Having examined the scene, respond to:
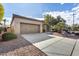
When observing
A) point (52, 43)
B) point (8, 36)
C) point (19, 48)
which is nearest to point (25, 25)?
point (8, 36)

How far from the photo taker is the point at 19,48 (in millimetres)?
4594

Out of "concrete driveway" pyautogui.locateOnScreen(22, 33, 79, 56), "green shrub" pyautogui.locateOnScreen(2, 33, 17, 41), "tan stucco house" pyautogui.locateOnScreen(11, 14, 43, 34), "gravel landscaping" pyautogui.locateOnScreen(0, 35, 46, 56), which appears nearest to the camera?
"gravel landscaping" pyautogui.locateOnScreen(0, 35, 46, 56)

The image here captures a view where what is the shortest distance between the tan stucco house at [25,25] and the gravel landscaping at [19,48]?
→ 33 cm

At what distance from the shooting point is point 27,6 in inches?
189

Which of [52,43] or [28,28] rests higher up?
[28,28]

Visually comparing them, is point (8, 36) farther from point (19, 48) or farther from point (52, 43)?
point (52, 43)

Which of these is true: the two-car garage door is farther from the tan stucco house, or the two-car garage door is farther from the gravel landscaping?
the gravel landscaping

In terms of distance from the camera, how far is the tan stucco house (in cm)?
490

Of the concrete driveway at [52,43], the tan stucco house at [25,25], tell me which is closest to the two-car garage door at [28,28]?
the tan stucco house at [25,25]

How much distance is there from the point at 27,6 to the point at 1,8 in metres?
0.97

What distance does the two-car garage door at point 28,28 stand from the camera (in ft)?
16.6

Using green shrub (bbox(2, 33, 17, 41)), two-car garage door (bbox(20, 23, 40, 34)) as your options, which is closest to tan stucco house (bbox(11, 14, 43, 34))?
two-car garage door (bbox(20, 23, 40, 34))

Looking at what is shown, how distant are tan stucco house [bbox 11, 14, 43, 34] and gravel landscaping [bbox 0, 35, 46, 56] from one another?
0.33m

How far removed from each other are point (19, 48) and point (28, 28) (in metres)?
0.99
